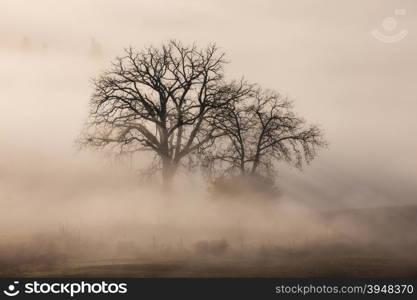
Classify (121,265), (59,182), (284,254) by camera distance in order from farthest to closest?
(59,182) < (284,254) < (121,265)

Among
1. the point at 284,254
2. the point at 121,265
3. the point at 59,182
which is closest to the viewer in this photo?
the point at 121,265

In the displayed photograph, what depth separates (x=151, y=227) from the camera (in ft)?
181

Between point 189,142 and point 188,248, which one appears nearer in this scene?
point 188,248

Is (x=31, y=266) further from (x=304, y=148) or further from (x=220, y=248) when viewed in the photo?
(x=304, y=148)

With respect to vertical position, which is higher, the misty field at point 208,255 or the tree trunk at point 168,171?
the tree trunk at point 168,171

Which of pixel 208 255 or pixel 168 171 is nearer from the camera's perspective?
pixel 208 255

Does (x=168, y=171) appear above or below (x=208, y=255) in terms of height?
above

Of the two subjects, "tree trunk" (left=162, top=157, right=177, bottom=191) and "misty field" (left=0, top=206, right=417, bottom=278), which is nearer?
"misty field" (left=0, top=206, right=417, bottom=278)

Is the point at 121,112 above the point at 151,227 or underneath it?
above

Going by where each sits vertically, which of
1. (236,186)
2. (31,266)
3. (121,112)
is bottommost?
(31,266)

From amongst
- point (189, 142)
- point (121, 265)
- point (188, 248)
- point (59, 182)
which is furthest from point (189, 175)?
point (59, 182)

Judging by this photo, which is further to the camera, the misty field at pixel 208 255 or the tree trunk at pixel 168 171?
the tree trunk at pixel 168 171

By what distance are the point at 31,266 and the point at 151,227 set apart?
1076 centimetres

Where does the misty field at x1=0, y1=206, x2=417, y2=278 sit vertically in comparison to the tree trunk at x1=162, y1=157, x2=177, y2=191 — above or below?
below
